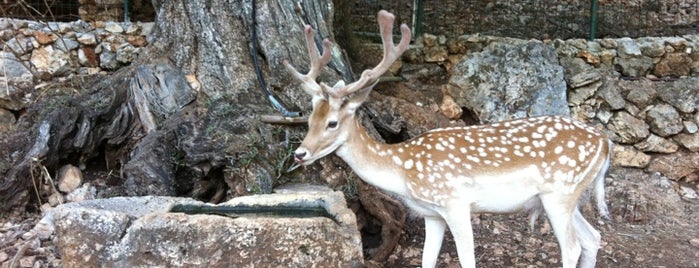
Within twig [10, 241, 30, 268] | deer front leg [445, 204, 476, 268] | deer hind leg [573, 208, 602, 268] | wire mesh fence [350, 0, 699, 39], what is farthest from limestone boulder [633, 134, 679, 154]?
twig [10, 241, 30, 268]

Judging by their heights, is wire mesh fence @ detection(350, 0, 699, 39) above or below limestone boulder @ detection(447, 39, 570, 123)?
Answer: above

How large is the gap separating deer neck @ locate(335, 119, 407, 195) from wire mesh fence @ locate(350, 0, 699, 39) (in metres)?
3.51

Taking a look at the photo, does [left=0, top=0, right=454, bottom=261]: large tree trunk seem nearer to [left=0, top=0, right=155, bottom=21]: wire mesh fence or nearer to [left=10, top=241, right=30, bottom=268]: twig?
[left=10, top=241, right=30, bottom=268]: twig

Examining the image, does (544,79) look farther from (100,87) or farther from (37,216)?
(37,216)

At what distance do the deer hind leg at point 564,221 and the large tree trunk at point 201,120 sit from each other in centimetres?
121

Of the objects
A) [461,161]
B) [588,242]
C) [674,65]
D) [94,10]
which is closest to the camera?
[461,161]

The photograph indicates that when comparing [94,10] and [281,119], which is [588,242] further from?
[94,10]

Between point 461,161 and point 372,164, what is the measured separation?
0.48 metres

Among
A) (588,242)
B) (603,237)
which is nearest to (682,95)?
(603,237)

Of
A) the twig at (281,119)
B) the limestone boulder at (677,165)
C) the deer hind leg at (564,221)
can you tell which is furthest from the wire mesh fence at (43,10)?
the limestone boulder at (677,165)

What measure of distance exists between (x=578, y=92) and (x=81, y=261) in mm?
4810

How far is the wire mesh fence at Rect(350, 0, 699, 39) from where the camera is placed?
7.27 meters

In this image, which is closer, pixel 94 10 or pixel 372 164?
pixel 372 164

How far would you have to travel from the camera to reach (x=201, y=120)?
496 centimetres
